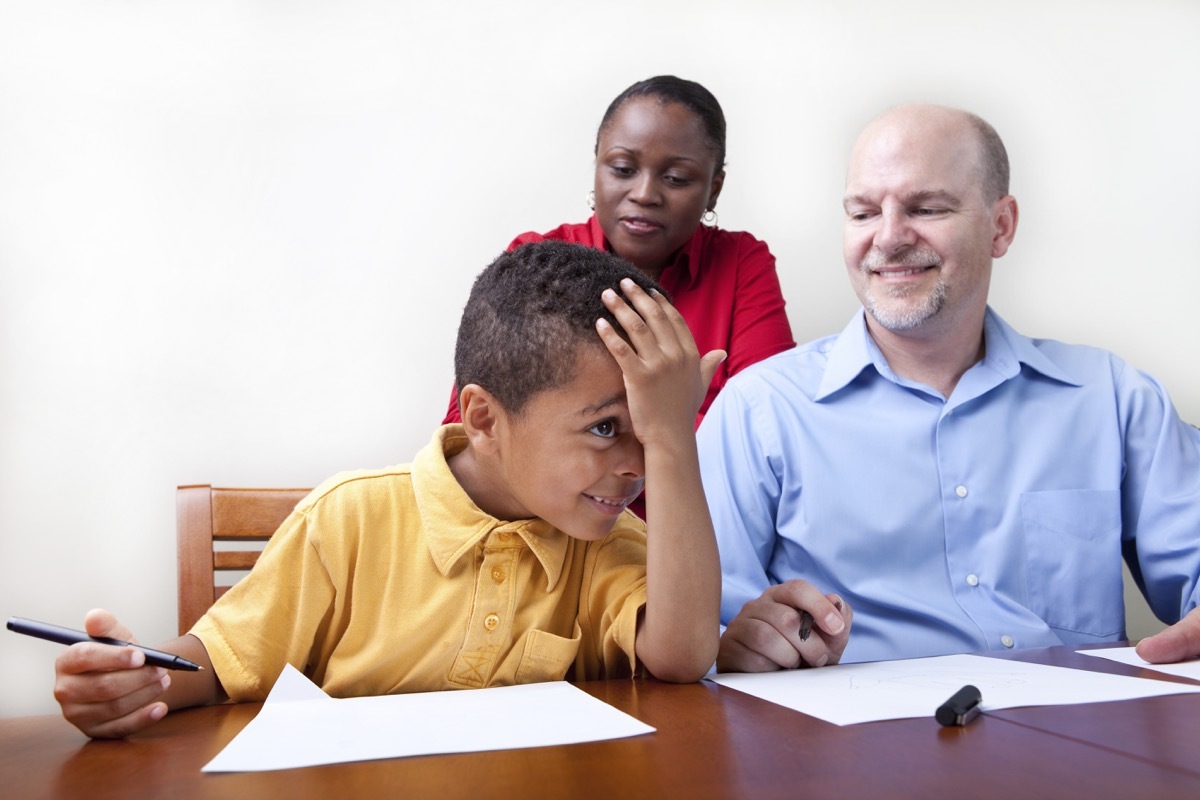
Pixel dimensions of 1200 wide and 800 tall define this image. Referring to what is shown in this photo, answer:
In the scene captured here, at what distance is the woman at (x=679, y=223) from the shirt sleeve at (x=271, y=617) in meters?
0.99

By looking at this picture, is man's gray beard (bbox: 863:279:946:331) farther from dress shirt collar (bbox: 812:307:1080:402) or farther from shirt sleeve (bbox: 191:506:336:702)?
→ shirt sleeve (bbox: 191:506:336:702)

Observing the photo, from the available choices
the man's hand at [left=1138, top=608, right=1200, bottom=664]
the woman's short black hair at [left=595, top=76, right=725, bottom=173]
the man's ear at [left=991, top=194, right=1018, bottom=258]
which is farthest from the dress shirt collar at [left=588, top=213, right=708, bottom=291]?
the man's hand at [left=1138, top=608, right=1200, bottom=664]

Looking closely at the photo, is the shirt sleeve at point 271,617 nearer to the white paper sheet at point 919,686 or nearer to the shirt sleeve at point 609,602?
the shirt sleeve at point 609,602

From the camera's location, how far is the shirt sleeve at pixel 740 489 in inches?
58.7

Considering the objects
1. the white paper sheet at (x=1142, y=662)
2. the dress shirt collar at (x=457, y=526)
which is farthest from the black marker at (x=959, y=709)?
the dress shirt collar at (x=457, y=526)

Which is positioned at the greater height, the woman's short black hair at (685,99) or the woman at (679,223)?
the woman's short black hair at (685,99)

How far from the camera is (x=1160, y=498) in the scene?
60.2 inches

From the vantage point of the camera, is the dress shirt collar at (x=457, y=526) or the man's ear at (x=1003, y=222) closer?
the dress shirt collar at (x=457, y=526)

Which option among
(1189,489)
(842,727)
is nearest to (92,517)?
(842,727)

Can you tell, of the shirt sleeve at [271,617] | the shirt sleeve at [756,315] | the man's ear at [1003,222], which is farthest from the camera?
the shirt sleeve at [756,315]

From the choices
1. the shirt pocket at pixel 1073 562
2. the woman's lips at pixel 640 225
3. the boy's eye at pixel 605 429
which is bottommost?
the shirt pocket at pixel 1073 562

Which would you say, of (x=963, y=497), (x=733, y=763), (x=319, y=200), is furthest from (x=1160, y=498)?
(x=319, y=200)

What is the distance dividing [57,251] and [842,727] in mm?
1867

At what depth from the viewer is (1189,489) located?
153 cm
